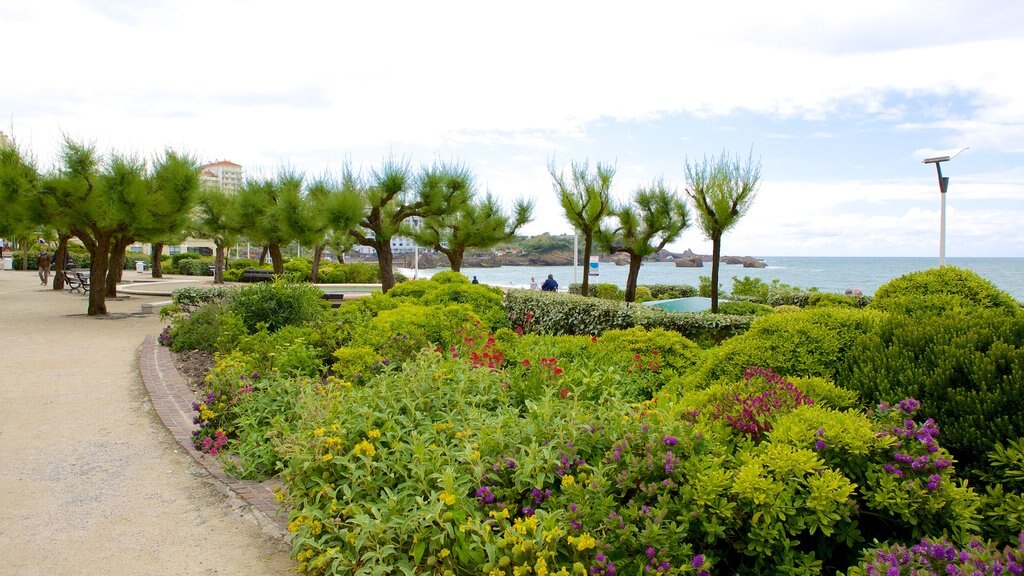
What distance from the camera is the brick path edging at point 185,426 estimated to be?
Answer: 3.91 m

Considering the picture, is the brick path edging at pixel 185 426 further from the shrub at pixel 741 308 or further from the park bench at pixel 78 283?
the park bench at pixel 78 283

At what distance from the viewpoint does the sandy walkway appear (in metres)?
3.42

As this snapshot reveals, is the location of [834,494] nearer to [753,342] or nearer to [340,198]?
[753,342]

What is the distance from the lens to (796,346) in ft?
14.9

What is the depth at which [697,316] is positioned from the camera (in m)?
9.03

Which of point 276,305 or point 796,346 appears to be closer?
point 796,346

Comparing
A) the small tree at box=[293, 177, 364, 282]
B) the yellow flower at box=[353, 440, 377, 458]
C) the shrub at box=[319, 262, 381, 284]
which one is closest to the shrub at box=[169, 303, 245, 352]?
the yellow flower at box=[353, 440, 377, 458]

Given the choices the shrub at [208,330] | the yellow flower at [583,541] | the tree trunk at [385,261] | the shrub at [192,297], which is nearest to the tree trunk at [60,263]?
the tree trunk at [385,261]

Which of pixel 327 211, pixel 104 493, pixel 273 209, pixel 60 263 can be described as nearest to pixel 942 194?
pixel 104 493

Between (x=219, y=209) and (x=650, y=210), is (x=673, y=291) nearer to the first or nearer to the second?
(x=650, y=210)

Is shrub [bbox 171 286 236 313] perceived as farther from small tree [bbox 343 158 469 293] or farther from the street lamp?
the street lamp

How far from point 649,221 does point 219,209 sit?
62.2 feet

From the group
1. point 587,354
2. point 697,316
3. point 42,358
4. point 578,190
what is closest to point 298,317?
point 42,358

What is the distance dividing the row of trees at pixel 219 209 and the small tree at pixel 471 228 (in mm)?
45
